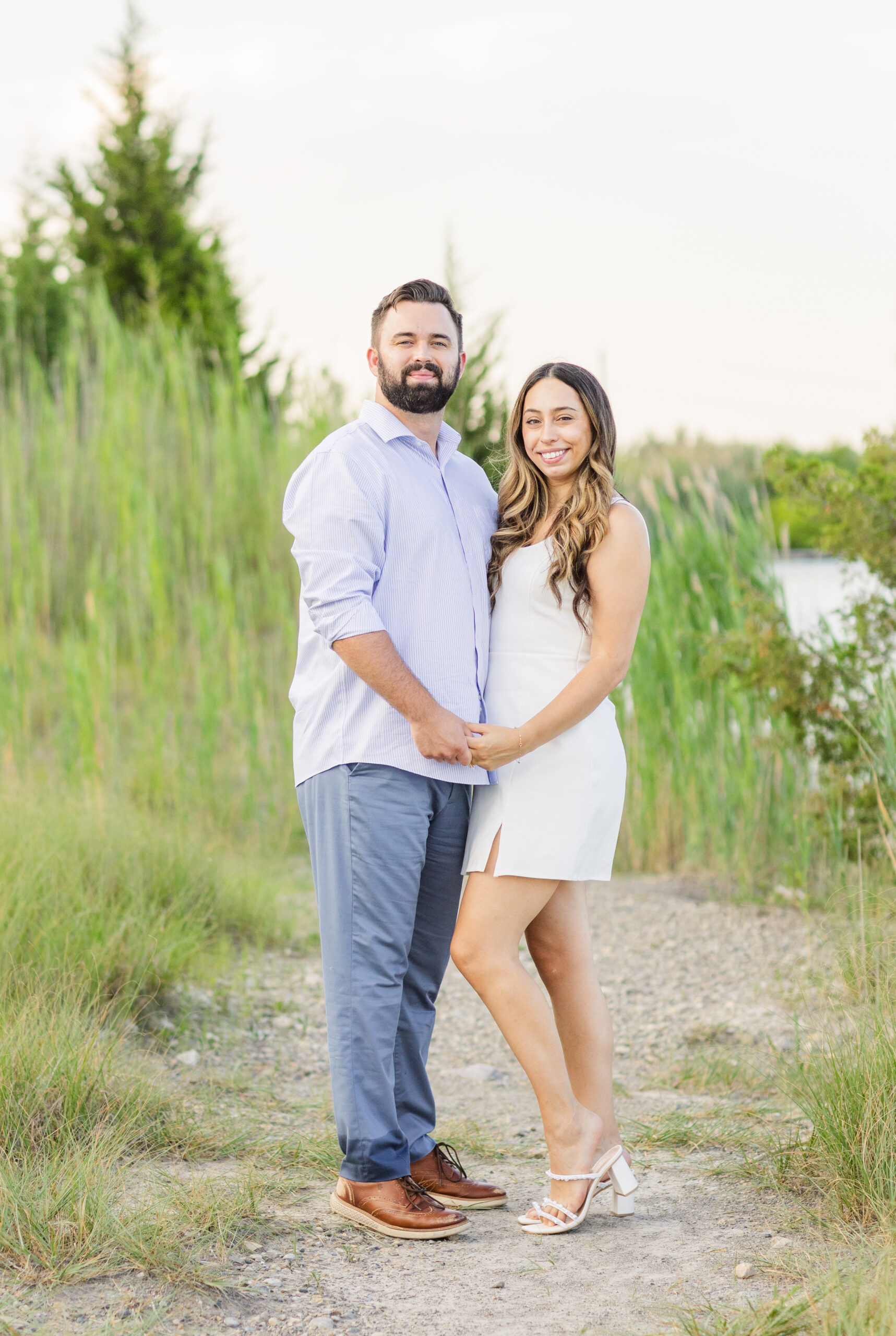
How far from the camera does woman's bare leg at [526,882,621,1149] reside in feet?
9.39

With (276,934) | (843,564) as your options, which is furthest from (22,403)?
(843,564)

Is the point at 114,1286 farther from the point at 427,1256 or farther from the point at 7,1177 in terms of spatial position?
the point at 427,1256

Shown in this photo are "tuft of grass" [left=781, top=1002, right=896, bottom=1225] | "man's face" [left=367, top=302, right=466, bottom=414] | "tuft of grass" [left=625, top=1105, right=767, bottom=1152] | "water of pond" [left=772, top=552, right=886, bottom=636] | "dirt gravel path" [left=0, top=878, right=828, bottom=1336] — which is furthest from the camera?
"water of pond" [left=772, top=552, right=886, bottom=636]

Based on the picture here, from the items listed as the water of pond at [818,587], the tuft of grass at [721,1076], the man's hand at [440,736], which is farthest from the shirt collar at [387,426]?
the water of pond at [818,587]

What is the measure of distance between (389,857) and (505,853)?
0.26 m

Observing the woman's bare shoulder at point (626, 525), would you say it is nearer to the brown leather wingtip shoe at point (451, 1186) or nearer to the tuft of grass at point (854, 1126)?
the tuft of grass at point (854, 1126)

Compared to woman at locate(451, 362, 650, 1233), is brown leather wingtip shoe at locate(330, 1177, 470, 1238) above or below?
below

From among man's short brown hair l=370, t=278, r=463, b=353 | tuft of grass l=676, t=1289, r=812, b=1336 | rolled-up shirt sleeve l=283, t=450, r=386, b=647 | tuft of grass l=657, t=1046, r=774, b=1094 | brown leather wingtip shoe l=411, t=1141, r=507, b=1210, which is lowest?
tuft of grass l=657, t=1046, r=774, b=1094

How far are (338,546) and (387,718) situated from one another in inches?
15.5

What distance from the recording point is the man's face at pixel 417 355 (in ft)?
9.37

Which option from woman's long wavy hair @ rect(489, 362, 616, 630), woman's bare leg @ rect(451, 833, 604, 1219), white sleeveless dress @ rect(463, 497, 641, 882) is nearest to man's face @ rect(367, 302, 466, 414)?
woman's long wavy hair @ rect(489, 362, 616, 630)

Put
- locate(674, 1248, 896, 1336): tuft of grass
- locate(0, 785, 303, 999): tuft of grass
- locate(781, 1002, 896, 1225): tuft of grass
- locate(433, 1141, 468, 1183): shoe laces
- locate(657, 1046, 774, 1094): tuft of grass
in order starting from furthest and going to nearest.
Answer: locate(0, 785, 303, 999): tuft of grass → locate(657, 1046, 774, 1094): tuft of grass → locate(433, 1141, 468, 1183): shoe laces → locate(781, 1002, 896, 1225): tuft of grass → locate(674, 1248, 896, 1336): tuft of grass

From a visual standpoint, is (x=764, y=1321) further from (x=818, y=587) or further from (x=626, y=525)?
(x=818, y=587)

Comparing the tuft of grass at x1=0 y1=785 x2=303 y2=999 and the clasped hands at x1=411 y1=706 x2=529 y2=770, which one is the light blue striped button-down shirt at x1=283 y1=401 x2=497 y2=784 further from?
the tuft of grass at x1=0 y1=785 x2=303 y2=999
